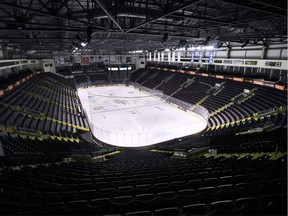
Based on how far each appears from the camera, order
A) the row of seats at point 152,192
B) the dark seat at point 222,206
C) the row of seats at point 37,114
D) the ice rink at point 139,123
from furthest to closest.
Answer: the ice rink at point 139,123 → the row of seats at point 37,114 → the row of seats at point 152,192 → the dark seat at point 222,206

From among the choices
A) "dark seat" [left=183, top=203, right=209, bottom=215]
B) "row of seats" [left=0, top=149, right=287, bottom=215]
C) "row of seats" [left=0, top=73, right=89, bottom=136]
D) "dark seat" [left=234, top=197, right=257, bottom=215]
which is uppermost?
"dark seat" [left=234, top=197, right=257, bottom=215]

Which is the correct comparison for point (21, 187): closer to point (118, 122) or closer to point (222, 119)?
point (118, 122)

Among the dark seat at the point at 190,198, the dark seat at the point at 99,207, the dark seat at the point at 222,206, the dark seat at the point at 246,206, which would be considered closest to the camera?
the dark seat at the point at 246,206

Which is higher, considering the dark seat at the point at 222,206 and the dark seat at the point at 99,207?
the dark seat at the point at 222,206

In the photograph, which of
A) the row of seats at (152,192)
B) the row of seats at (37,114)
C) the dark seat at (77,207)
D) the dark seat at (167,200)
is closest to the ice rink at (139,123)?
the row of seats at (37,114)

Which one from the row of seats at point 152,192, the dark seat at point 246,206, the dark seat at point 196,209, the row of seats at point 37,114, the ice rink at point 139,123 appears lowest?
the ice rink at point 139,123

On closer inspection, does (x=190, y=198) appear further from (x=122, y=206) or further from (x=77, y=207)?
(x=77, y=207)

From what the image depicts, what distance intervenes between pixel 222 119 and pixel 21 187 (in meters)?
19.4

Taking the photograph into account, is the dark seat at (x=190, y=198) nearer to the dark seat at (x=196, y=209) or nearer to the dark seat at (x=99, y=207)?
the dark seat at (x=196, y=209)

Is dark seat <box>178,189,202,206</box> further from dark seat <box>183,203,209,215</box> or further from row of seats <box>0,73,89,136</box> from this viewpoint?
row of seats <box>0,73,89,136</box>

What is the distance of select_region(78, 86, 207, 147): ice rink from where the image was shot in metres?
16.3

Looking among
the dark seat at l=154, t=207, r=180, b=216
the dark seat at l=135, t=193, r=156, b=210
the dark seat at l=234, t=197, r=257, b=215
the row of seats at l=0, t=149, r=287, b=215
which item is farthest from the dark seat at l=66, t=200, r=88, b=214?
the dark seat at l=234, t=197, r=257, b=215

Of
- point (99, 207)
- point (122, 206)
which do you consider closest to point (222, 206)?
point (122, 206)

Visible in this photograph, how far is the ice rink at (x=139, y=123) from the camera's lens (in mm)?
16281
